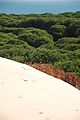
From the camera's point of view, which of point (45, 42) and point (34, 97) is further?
point (45, 42)

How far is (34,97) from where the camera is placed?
706 centimetres

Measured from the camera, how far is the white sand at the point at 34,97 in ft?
21.2

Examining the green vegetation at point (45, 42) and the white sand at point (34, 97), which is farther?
the green vegetation at point (45, 42)

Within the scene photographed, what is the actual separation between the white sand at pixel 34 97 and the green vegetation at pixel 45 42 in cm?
280

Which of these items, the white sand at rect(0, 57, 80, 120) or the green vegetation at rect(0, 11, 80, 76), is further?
the green vegetation at rect(0, 11, 80, 76)

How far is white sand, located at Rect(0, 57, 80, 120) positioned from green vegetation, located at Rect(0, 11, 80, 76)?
9.20ft

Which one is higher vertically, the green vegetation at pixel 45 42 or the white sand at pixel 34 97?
the white sand at pixel 34 97

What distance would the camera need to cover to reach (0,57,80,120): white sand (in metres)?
6.45

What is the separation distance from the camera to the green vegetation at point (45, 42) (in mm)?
12852

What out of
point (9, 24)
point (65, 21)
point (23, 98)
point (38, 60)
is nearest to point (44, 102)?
point (23, 98)

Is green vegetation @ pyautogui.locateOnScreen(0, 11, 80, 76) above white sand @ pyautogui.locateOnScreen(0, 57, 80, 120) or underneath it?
underneath

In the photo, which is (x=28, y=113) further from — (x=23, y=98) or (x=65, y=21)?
(x=65, y=21)

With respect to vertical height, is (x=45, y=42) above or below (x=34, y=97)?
below

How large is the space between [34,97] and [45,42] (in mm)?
15482
